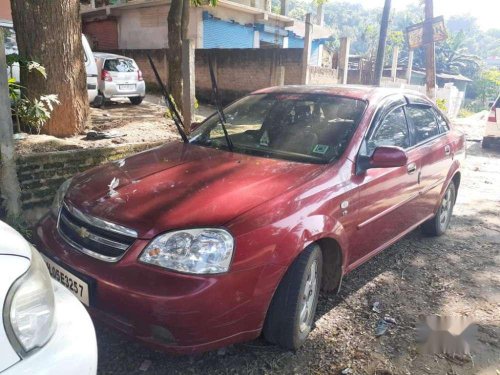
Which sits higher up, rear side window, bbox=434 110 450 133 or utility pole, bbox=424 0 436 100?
utility pole, bbox=424 0 436 100

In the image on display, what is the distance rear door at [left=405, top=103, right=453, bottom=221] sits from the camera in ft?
13.0

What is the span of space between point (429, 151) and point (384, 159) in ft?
4.25

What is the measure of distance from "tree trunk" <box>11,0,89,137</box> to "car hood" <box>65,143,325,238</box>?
2.39 metres

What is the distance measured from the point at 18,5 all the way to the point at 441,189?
4.85 meters

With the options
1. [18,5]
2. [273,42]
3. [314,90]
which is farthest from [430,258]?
[273,42]

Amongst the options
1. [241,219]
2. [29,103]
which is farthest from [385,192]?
[29,103]

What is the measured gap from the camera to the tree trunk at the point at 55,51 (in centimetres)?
480

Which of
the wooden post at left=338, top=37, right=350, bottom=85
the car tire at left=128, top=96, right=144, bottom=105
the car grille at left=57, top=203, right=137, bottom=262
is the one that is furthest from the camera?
the wooden post at left=338, top=37, right=350, bottom=85

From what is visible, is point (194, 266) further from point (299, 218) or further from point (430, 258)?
point (430, 258)

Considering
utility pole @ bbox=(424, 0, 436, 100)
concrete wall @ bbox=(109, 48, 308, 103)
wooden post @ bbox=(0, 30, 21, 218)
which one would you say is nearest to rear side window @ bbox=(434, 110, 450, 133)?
wooden post @ bbox=(0, 30, 21, 218)

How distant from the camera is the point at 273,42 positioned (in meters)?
21.8

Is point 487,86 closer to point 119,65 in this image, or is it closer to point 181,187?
point 119,65

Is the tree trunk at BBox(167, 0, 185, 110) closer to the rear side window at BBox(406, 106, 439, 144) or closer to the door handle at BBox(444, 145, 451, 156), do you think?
the rear side window at BBox(406, 106, 439, 144)

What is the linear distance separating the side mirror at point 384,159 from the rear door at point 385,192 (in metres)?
0.06
